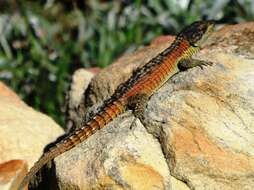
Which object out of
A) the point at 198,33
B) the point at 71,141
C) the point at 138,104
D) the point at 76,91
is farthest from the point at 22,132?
the point at 198,33

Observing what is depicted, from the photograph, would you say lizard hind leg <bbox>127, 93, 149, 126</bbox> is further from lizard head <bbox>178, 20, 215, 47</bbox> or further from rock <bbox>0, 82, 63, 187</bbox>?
rock <bbox>0, 82, 63, 187</bbox>

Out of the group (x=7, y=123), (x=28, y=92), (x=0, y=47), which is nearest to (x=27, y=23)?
(x=0, y=47)

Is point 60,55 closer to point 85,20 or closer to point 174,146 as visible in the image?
point 85,20

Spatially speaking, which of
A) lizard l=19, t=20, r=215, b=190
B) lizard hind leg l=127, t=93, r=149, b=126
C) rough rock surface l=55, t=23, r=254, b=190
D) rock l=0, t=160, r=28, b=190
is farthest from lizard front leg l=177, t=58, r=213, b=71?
rock l=0, t=160, r=28, b=190

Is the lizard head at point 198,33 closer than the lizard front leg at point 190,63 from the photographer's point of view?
No

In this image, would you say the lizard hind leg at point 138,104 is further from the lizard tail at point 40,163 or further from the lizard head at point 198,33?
the lizard head at point 198,33

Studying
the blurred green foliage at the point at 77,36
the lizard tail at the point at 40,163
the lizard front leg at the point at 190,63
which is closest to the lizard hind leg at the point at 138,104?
the lizard front leg at the point at 190,63
